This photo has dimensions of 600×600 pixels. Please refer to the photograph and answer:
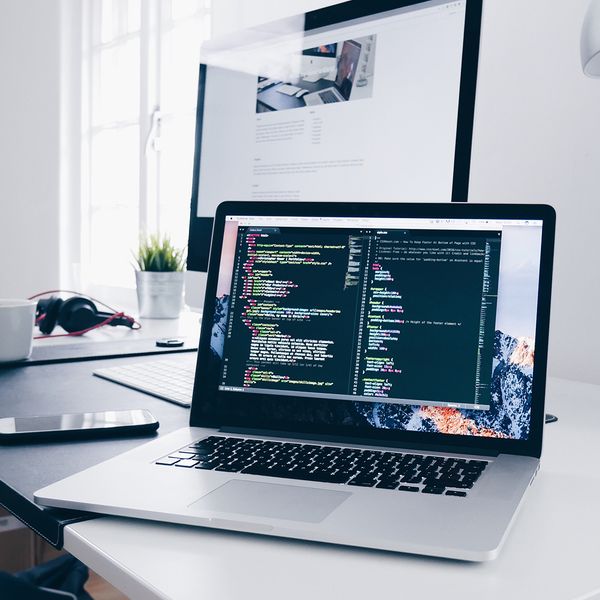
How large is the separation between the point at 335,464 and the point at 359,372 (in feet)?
0.38

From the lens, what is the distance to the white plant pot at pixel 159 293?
155 centimetres

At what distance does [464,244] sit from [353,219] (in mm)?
110

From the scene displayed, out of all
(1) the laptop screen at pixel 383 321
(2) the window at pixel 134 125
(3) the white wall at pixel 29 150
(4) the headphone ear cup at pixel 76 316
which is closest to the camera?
(1) the laptop screen at pixel 383 321

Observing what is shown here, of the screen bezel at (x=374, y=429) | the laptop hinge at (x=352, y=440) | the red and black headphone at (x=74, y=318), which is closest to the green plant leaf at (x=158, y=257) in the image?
the red and black headphone at (x=74, y=318)

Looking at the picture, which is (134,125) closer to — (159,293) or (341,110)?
(159,293)

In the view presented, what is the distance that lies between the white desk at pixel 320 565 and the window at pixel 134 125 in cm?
190

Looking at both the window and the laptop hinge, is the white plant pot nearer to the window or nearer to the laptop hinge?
the window

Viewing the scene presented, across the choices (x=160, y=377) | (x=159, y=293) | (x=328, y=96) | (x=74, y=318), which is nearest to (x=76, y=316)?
(x=74, y=318)

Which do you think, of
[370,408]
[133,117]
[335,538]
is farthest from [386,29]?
[133,117]

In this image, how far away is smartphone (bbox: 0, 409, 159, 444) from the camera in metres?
0.62

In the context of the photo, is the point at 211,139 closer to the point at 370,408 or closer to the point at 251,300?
the point at 251,300

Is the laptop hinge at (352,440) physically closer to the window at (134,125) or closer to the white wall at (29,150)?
the window at (134,125)

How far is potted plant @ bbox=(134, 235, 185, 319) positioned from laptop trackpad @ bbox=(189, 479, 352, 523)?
1.08 meters

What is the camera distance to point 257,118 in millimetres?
1027
